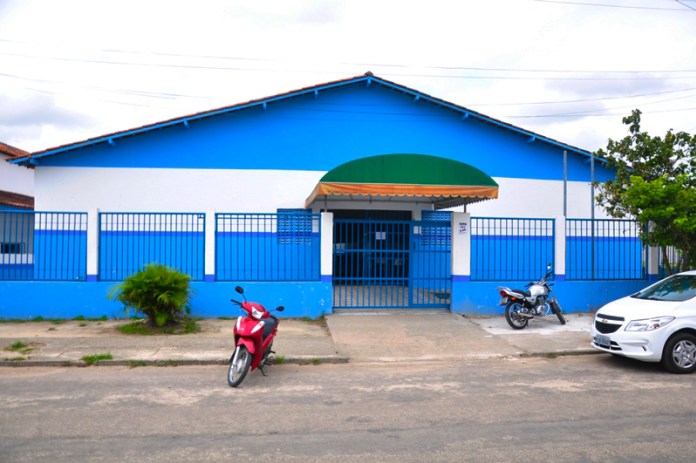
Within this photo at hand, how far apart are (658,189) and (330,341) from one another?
24.0ft

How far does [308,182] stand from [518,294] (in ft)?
26.3

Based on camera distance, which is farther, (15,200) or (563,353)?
(15,200)

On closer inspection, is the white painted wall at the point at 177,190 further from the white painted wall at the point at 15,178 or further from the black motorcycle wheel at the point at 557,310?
the white painted wall at the point at 15,178

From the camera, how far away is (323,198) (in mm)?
16125

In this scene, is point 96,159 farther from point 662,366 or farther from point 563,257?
point 662,366

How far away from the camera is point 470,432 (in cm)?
557

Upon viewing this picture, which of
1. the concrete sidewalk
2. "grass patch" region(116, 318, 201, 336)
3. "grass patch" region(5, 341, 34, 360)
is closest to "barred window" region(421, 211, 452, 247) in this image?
the concrete sidewalk

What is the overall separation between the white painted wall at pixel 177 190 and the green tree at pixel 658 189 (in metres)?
2.25

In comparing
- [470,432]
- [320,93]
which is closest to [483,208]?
[320,93]

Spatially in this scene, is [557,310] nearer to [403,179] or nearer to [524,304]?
[524,304]

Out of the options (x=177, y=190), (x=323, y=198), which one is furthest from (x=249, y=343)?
(x=177, y=190)

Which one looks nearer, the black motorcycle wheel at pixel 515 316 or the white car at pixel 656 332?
the white car at pixel 656 332

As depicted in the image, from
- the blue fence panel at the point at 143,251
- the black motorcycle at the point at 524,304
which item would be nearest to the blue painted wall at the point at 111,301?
the blue fence panel at the point at 143,251

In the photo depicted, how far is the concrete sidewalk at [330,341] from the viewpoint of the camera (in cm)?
916
